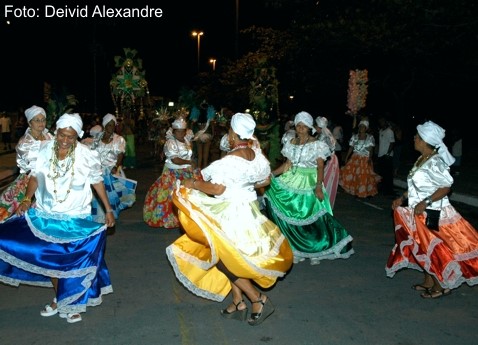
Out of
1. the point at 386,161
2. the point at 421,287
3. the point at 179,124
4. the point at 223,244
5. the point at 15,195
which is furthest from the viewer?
the point at 386,161

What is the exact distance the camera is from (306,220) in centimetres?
699

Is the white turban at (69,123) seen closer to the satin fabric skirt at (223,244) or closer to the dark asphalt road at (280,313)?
the satin fabric skirt at (223,244)

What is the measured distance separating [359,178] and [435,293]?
24.6 feet

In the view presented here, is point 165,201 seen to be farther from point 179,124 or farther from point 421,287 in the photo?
point 421,287

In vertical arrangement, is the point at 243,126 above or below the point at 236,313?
above

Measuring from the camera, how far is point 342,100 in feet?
105

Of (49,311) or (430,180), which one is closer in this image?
(49,311)

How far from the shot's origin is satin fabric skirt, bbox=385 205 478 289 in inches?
218

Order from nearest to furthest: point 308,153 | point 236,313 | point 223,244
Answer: point 223,244 < point 236,313 < point 308,153

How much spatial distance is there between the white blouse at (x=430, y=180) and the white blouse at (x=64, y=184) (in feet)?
10.5

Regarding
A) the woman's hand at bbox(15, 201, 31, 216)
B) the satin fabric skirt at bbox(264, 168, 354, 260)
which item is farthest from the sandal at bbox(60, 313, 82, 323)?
the satin fabric skirt at bbox(264, 168, 354, 260)

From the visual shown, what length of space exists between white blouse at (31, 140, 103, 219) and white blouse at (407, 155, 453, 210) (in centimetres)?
319

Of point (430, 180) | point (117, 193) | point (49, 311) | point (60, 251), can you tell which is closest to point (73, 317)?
point (49, 311)

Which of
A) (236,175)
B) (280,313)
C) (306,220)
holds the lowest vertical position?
(280,313)
